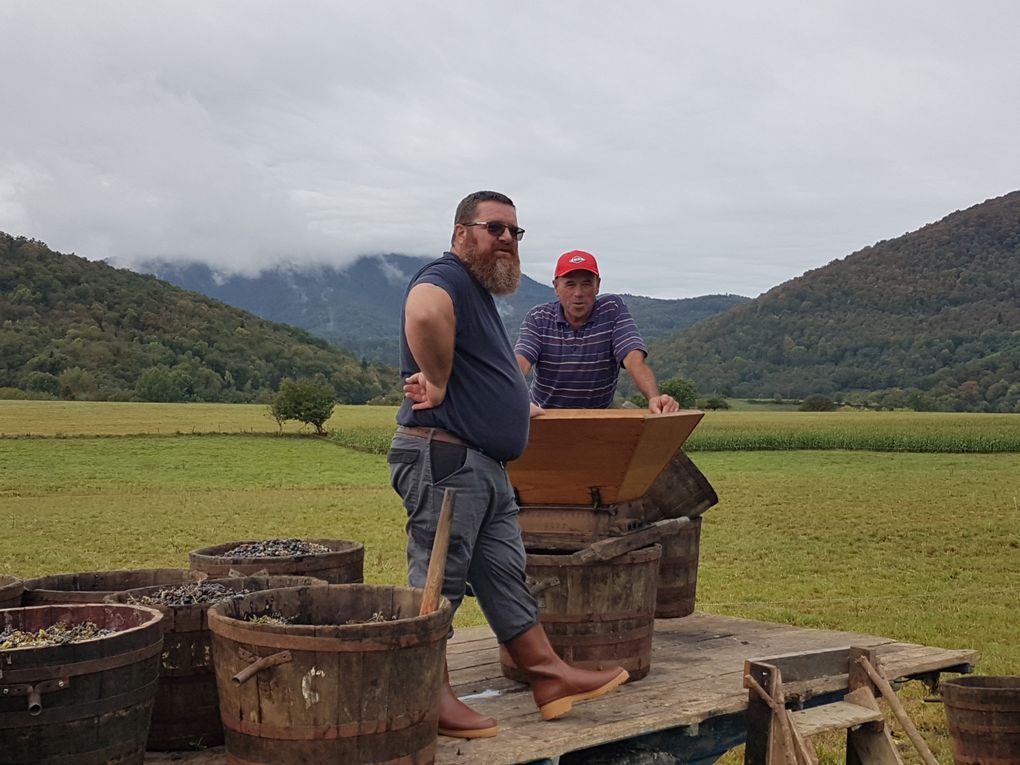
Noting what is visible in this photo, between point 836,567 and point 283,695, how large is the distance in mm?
13890

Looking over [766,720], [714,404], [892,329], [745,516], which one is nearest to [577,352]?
[766,720]

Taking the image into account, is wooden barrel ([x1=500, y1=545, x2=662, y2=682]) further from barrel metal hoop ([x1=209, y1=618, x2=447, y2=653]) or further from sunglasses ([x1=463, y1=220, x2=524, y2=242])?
barrel metal hoop ([x1=209, y1=618, x2=447, y2=653])

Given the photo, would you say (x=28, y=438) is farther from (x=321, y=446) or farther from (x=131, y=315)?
(x=131, y=315)

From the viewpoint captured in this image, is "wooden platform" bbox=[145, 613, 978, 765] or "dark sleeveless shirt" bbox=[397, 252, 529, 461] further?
"dark sleeveless shirt" bbox=[397, 252, 529, 461]

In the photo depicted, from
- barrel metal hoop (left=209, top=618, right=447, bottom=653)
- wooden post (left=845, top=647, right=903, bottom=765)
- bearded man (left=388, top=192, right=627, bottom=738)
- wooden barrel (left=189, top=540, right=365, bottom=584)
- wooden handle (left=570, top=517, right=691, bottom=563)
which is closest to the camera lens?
barrel metal hoop (left=209, top=618, right=447, bottom=653)

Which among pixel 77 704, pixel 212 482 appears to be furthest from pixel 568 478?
pixel 212 482

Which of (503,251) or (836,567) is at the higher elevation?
(503,251)

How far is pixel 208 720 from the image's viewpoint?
4.15 m

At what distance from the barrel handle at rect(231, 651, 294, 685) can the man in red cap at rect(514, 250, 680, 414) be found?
3.21 meters

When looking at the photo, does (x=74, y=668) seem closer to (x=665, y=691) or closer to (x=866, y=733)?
(x=665, y=691)

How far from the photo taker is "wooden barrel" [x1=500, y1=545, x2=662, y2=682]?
5.50 meters

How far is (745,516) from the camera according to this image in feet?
77.0

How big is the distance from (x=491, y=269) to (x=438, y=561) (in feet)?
4.46

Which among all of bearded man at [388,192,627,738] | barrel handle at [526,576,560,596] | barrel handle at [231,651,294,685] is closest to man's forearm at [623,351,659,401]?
barrel handle at [526,576,560,596]
